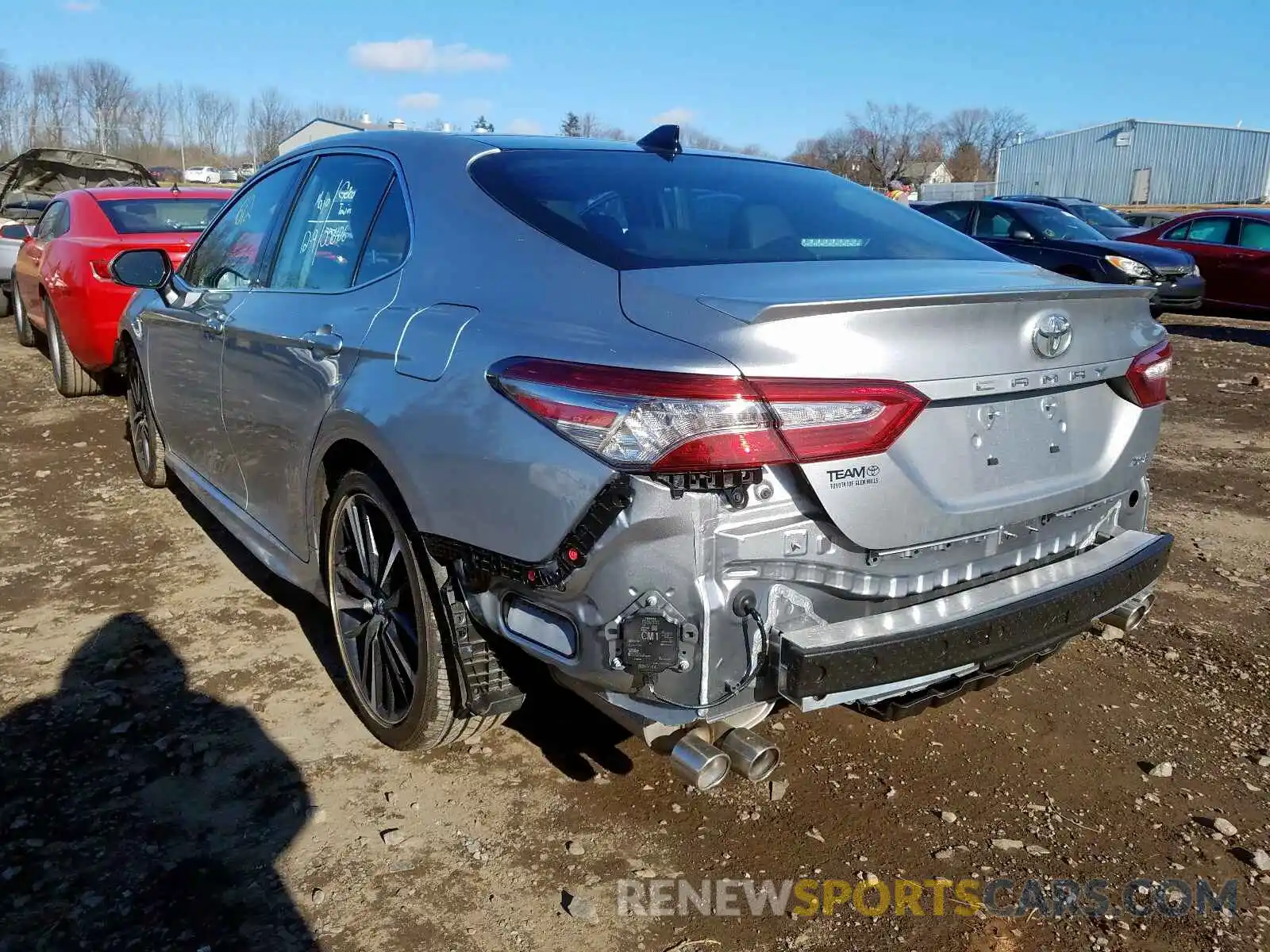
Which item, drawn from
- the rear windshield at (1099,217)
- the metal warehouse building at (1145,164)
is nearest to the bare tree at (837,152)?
the metal warehouse building at (1145,164)

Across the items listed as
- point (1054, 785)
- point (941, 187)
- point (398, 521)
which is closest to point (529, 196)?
point (398, 521)

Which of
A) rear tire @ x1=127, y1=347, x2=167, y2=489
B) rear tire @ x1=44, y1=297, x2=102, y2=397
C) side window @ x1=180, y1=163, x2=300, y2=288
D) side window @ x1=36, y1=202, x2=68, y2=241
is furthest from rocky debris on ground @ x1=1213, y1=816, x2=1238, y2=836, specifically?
side window @ x1=36, y1=202, x2=68, y2=241

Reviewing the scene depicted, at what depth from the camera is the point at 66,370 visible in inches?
300

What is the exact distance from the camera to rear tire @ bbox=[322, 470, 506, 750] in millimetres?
2580

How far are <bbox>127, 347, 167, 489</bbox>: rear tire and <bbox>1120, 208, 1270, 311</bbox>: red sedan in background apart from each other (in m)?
12.7

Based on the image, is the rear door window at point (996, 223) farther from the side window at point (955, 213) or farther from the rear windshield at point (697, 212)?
the rear windshield at point (697, 212)

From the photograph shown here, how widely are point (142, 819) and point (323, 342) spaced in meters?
1.36

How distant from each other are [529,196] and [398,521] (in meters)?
0.90

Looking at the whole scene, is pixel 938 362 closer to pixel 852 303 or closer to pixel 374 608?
pixel 852 303

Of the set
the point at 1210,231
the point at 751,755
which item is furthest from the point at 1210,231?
the point at 751,755

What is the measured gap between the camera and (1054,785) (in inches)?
110

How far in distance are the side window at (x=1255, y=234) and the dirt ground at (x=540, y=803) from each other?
10.9 meters

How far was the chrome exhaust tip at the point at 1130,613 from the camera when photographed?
2.66 metres

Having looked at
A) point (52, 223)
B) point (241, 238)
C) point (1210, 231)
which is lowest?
point (241, 238)
